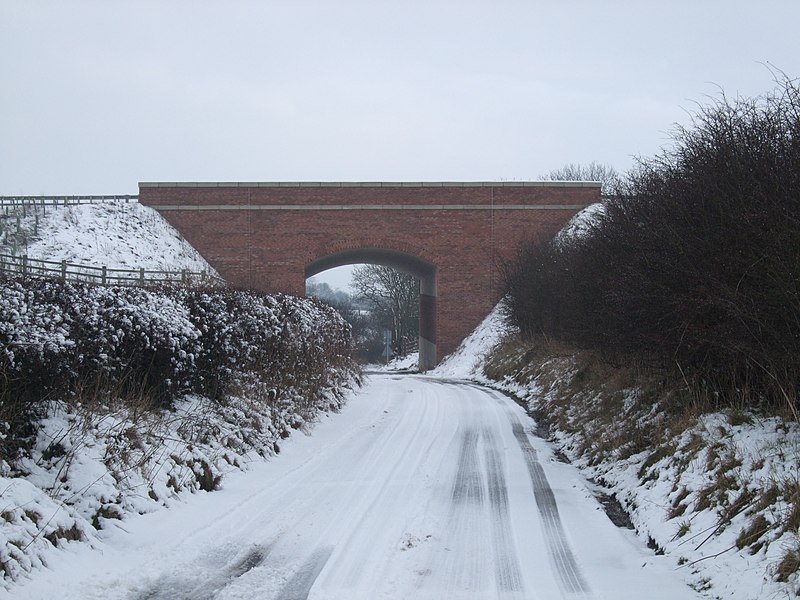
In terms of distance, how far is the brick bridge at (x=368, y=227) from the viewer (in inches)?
1464

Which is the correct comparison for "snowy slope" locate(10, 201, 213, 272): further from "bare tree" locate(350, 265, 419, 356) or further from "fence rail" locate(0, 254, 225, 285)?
"bare tree" locate(350, 265, 419, 356)

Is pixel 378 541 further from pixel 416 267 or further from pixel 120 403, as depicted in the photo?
pixel 416 267

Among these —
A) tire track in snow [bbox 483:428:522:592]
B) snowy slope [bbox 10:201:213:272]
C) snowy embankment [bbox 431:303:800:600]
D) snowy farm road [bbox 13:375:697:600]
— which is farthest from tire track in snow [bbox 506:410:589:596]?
snowy slope [bbox 10:201:213:272]

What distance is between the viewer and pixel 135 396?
890 cm

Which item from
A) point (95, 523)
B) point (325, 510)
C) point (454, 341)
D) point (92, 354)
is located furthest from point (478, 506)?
point (454, 341)

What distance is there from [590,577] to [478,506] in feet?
7.36

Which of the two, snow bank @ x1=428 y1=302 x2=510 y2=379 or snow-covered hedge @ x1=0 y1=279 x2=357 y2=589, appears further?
snow bank @ x1=428 y1=302 x2=510 y2=379

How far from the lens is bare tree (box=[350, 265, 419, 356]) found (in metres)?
64.2

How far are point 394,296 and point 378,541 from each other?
58.8 metres

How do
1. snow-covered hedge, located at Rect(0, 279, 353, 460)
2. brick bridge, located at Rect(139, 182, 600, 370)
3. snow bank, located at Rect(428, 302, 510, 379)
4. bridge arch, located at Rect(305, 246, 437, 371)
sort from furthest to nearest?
bridge arch, located at Rect(305, 246, 437, 371) → brick bridge, located at Rect(139, 182, 600, 370) → snow bank, located at Rect(428, 302, 510, 379) → snow-covered hedge, located at Rect(0, 279, 353, 460)

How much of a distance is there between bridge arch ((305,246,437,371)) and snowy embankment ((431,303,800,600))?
85.0 ft

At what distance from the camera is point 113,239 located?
34438mm

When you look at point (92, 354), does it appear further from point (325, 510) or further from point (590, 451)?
point (590, 451)

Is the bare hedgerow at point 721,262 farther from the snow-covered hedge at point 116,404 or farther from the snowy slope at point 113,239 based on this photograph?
the snowy slope at point 113,239
